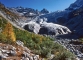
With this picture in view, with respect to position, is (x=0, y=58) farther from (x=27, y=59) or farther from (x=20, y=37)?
(x=20, y=37)

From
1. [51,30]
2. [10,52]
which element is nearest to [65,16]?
[51,30]

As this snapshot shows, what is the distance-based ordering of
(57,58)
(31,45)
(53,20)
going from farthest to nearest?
(53,20) → (31,45) → (57,58)

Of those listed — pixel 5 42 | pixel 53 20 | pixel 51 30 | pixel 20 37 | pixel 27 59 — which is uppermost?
pixel 53 20

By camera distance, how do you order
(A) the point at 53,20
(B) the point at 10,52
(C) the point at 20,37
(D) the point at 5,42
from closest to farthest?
1. (B) the point at 10,52
2. (D) the point at 5,42
3. (C) the point at 20,37
4. (A) the point at 53,20

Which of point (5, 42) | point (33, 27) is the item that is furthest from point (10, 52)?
point (33, 27)

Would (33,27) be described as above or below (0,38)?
above

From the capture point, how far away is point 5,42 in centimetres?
1580

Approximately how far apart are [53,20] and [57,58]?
144 metres

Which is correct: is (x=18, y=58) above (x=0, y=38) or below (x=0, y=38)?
below

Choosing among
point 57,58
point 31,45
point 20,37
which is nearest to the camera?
point 57,58

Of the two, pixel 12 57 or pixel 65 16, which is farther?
pixel 65 16

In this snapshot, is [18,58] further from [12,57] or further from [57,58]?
[57,58]

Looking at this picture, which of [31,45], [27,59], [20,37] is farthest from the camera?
[20,37]

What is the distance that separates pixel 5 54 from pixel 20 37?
11.7 m
